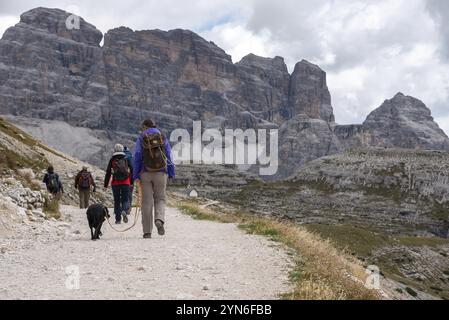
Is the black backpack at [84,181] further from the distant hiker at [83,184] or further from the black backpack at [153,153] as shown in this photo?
the black backpack at [153,153]

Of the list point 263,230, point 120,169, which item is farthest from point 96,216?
point 263,230

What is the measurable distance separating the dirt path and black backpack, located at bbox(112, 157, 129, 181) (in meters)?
3.18

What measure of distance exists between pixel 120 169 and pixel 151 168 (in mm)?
4470

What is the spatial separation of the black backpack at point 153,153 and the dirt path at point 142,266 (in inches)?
83.8

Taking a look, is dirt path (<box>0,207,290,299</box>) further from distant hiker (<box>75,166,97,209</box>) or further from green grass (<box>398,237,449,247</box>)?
green grass (<box>398,237,449,247</box>)

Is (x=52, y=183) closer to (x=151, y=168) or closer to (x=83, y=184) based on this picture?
(x=83, y=184)

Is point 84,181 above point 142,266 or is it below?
above

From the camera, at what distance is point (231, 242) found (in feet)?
47.7

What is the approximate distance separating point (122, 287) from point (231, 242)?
657 centimetres

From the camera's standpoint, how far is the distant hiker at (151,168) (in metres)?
14.8

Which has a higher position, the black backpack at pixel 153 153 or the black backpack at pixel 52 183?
the black backpack at pixel 153 153

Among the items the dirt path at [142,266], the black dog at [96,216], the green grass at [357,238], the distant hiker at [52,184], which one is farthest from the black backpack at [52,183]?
the green grass at [357,238]

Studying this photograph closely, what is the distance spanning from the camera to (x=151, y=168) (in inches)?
583
